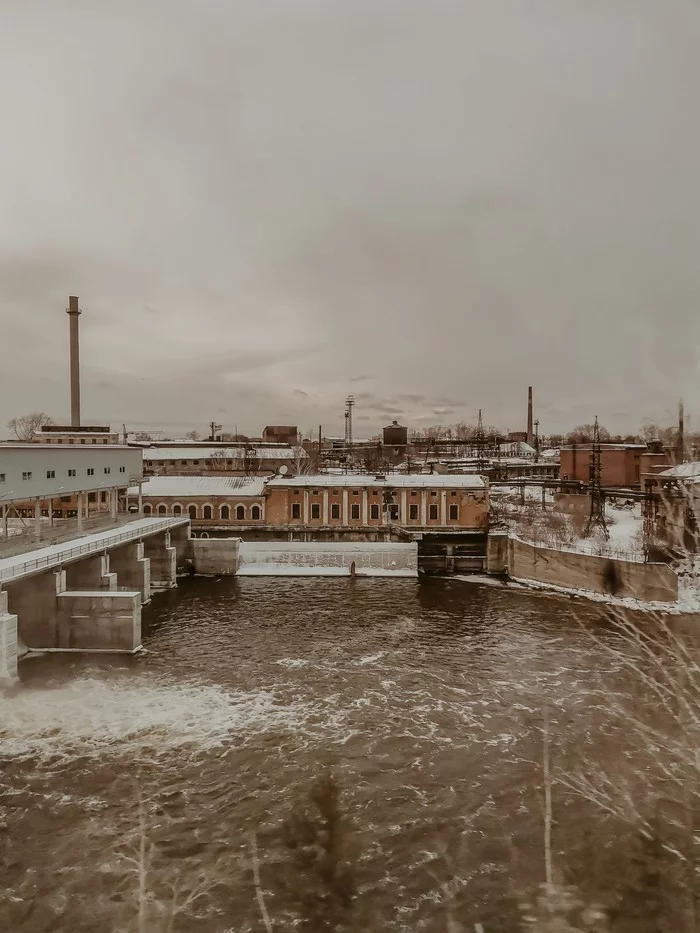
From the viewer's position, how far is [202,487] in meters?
47.4

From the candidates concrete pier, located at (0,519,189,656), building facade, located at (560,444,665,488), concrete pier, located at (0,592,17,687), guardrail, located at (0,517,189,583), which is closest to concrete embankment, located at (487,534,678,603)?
guardrail, located at (0,517,189,583)

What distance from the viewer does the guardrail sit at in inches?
887

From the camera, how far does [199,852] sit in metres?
12.6

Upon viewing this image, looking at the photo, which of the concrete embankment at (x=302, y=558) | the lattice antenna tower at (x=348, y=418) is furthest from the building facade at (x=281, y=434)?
the concrete embankment at (x=302, y=558)

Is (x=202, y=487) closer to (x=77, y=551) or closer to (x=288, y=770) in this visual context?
(x=77, y=551)

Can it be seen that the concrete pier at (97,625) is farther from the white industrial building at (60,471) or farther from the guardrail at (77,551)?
the white industrial building at (60,471)

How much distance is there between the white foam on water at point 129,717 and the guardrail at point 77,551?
15.2 feet

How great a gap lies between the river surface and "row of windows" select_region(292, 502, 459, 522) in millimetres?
17459

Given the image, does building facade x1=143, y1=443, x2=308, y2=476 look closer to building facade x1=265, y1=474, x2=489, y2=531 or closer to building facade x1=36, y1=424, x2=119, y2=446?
building facade x1=36, y1=424, x2=119, y2=446

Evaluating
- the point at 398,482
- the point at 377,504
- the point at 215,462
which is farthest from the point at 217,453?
the point at 398,482

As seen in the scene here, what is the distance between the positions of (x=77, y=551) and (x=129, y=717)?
10543 mm

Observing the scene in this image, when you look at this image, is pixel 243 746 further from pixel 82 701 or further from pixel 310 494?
pixel 310 494

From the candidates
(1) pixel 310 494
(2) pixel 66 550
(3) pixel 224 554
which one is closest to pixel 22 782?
(2) pixel 66 550

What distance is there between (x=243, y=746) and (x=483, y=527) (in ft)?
102
